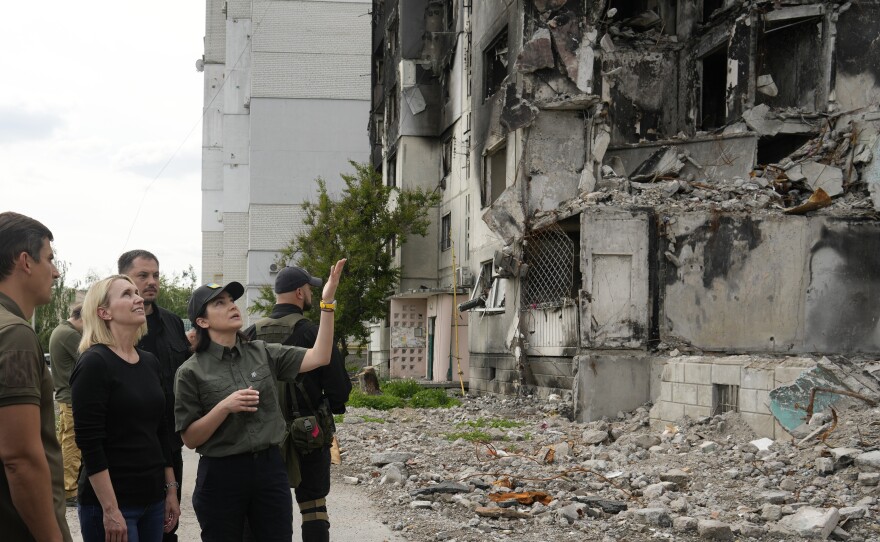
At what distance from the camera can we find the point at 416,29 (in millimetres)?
32188

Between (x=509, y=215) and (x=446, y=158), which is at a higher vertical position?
(x=446, y=158)

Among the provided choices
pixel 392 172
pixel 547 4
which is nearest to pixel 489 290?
pixel 547 4

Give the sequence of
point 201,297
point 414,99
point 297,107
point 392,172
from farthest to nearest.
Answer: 1. point 297,107
2. point 392,172
3. point 414,99
4. point 201,297

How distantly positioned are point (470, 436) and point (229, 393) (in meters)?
9.72

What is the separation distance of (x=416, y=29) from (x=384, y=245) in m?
7.39

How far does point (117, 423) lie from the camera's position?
4215 millimetres

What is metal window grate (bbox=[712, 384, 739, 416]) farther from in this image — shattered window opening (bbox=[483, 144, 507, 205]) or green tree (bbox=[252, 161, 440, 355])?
green tree (bbox=[252, 161, 440, 355])

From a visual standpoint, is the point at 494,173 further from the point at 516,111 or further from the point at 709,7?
the point at 709,7

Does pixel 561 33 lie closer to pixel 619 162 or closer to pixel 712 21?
pixel 619 162

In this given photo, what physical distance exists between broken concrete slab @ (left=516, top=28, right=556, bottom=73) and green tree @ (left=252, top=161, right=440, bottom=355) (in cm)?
1059

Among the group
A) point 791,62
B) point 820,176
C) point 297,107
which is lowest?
point 820,176

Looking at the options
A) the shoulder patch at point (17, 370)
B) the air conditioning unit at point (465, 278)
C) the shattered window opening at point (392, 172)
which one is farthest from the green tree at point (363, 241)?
the shoulder patch at point (17, 370)

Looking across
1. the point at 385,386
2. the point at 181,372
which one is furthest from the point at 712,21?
the point at 181,372

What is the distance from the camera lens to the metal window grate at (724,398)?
1230cm
